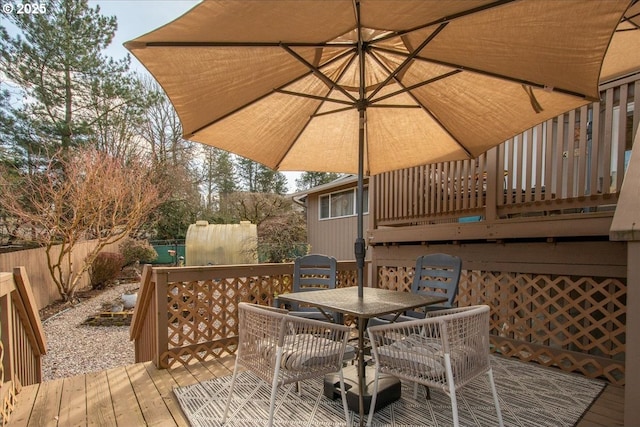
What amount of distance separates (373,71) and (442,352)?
232cm

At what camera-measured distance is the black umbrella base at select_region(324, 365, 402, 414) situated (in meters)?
2.51

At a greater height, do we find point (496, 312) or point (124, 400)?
point (496, 312)

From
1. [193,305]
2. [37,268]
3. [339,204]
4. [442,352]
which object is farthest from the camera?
[339,204]

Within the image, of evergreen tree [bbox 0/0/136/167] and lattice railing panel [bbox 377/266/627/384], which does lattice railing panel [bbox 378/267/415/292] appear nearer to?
lattice railing panel [bbox 377/266/627/384]

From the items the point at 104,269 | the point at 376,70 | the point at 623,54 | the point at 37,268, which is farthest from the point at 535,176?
the point at 104,269

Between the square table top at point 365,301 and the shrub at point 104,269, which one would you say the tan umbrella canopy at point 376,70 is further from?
the shrub at point 104,269

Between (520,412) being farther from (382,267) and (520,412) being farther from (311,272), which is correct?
(382,267)

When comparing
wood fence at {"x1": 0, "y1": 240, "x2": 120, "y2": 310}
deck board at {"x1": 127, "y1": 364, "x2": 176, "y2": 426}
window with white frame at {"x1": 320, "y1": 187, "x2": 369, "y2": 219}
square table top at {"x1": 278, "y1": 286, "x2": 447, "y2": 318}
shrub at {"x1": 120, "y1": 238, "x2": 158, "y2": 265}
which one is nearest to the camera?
square table top at {"x1": 278, "y1": 286, "x2": 447, "y2": 318}

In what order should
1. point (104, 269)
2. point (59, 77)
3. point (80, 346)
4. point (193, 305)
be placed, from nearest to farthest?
point (193, 305) < point (80, 346) < point (104, 269) < point (59, 77)

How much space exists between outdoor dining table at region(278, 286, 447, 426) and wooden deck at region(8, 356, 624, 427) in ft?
3.99

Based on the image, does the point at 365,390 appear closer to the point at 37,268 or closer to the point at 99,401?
the point at 99,401

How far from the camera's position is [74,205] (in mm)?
8445

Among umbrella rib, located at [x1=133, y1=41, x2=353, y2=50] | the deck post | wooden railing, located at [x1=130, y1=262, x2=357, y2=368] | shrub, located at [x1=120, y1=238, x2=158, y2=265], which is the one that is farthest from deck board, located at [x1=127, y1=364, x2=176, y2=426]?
shrub, located at [x1=120, y1=238, x2=158, y2=265]

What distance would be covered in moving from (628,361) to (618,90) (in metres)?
2.61
